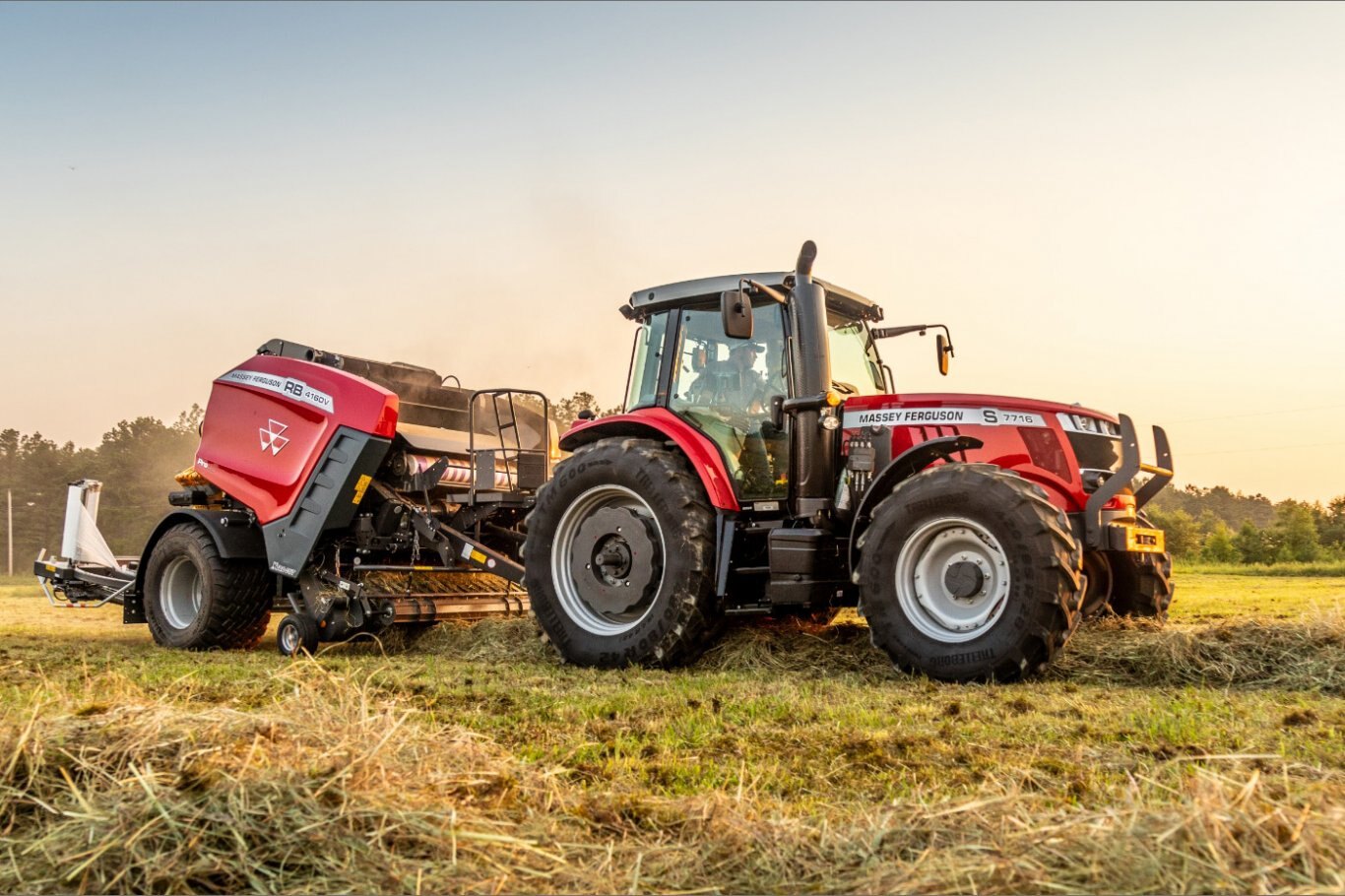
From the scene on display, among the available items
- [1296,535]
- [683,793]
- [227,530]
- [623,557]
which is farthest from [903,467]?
[1296,535]

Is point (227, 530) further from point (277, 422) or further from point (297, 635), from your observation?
point (297, 635)

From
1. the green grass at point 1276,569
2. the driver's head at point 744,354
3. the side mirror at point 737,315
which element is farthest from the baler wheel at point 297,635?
the green grass at point 1276,569

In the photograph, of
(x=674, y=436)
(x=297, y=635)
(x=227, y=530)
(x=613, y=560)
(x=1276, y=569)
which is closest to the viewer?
(x=674, y=436)

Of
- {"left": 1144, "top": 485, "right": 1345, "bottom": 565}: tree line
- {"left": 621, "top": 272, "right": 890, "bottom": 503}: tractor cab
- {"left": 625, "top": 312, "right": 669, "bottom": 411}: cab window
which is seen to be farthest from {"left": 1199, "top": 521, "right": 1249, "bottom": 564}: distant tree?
{"left": 625, "top": 312, "right": 669, "bottom": 411}: cab window

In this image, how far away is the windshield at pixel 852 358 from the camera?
24.0 feet

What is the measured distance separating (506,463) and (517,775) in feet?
17.7

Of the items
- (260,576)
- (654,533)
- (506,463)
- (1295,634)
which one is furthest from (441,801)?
(260,576)

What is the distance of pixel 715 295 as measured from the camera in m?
7.40

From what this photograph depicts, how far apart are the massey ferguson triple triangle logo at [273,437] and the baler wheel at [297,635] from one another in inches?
53.4

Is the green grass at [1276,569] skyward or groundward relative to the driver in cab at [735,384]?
groundward

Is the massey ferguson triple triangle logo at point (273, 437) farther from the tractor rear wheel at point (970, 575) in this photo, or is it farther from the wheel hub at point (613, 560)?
the tractor rear wheel at point (970, 575)

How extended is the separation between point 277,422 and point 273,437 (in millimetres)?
121

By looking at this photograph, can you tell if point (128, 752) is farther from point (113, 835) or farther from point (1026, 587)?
point (1026, 587)

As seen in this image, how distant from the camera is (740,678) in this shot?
6098 millimetres
